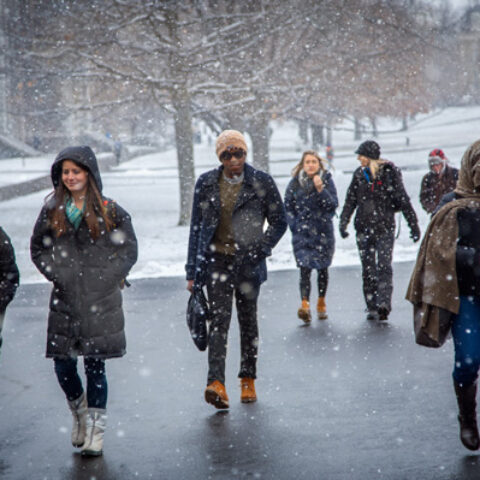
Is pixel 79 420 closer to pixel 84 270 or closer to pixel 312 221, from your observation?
pixel 84 270

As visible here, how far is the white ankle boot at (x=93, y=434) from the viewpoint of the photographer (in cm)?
467

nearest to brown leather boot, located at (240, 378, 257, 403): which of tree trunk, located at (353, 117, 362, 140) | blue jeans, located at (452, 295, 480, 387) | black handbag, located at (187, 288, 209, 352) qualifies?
black handbag, located at (187, 288, 209, 352)

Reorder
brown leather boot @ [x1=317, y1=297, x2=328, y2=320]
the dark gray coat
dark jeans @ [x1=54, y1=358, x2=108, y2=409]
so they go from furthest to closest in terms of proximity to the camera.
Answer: brown leather boot @ [x1=317, y1=297, x2=328, y2=320] < dark jeans @ [x1=54, y1=358, x2=108, y2=409] < the dark gray coat

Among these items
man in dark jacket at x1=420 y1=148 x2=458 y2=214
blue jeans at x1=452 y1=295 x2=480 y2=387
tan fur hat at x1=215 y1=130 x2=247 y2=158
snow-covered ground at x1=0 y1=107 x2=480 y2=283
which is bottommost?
snow-covered ground at x1=0 y1=107 x2=480 y2=283

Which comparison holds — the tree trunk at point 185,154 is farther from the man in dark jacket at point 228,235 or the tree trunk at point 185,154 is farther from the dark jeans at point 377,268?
the man in dark jacket at point 228,235

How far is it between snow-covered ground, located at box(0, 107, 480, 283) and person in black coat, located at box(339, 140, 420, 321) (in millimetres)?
3620

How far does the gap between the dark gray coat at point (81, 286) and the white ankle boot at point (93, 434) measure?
1.30 feet

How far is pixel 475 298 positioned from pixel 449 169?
20.3ft

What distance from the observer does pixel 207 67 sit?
19.0 metres

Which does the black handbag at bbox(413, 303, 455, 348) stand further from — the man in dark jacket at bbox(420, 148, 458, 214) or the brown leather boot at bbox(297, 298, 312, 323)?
the man in dark jacket at bbox(420, 148, 458, 214)

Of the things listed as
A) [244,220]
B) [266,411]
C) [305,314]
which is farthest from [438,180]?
[266,411]

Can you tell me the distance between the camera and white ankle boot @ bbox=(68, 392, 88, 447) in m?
4.81

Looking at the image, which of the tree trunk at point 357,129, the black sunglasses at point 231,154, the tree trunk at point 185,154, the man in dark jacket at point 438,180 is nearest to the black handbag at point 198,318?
the black sunglasses at point 231,154

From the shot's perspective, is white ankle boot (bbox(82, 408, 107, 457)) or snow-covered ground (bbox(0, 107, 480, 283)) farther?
snow-covered ground (bbox(0, 107, 480, 283))
